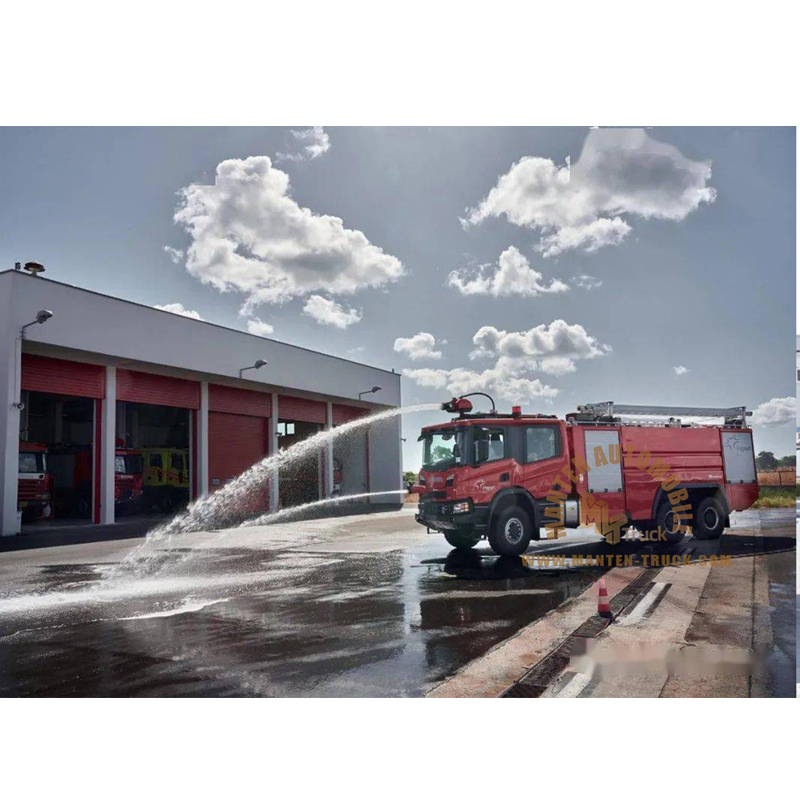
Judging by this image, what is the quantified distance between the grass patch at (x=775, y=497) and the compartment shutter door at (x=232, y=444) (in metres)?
16.6

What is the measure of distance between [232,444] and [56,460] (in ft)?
18.5

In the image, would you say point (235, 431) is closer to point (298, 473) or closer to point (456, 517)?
point (298, 473)

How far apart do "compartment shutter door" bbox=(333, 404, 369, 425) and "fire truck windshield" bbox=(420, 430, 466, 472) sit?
1722 centimetres

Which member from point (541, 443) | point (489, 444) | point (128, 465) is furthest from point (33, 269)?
point (541, 443)

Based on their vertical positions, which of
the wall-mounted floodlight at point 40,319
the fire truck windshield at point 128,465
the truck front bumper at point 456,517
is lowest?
the truck front bumper at point 456,517

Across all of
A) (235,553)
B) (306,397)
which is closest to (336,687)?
(235,553)

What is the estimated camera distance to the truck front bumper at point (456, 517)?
977 centimetres

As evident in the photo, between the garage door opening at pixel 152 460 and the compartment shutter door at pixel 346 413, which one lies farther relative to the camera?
the compartment shutter door at pixel 346 413

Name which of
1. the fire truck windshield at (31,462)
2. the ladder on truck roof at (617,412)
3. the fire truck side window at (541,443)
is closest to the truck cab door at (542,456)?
the fire truck side window at (541,443)

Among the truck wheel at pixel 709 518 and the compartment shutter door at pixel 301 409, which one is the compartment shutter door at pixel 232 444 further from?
the truck wheel at pixel 709 518

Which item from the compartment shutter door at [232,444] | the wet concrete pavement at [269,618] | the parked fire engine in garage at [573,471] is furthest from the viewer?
the compartment shutter door at [232,444]

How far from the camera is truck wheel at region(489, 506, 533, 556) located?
32.6ft

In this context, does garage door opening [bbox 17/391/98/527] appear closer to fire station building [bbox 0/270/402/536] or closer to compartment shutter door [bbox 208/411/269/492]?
fire station building [bbox 0/270/402/536]

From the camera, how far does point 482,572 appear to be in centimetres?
947
